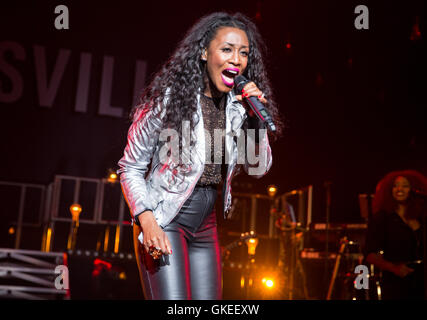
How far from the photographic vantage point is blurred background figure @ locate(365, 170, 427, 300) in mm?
4004

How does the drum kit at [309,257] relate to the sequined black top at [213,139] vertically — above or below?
below

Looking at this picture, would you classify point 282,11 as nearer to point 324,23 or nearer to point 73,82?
point 324,23

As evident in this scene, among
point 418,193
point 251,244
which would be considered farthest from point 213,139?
point 251,244

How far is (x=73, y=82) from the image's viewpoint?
29.6 ft

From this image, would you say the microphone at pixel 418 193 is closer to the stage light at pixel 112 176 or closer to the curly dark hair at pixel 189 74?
the curly dark hair at pixel 189 74

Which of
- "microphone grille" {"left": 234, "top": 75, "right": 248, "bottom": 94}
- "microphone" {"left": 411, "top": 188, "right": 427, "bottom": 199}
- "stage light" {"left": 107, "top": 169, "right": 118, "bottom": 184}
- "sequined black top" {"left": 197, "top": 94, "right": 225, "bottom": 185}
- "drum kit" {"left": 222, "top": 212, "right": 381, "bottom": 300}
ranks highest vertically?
"stage light" {"left": 107, "top": 169, "right": 118, "bottom": 184}

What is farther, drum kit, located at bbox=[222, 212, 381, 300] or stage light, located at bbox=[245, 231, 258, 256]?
stage light, located at bbox=[245, 231, 258, 256]

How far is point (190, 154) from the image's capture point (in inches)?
74.7

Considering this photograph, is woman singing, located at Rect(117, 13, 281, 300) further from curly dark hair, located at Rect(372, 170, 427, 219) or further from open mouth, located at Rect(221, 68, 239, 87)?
curly dark hair, located at Rect(372, 170, 427, 219)

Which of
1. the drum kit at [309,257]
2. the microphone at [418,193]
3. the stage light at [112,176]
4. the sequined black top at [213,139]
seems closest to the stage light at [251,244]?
the drum kit at [309,257]

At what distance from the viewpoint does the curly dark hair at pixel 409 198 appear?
438 cm

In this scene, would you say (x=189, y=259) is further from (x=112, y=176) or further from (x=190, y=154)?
(x=112, y=176)

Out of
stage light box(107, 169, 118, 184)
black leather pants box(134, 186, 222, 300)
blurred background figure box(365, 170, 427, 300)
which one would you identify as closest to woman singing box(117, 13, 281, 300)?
black leather pants box(134, 186, 222, 300)

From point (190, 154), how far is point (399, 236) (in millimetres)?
2888
